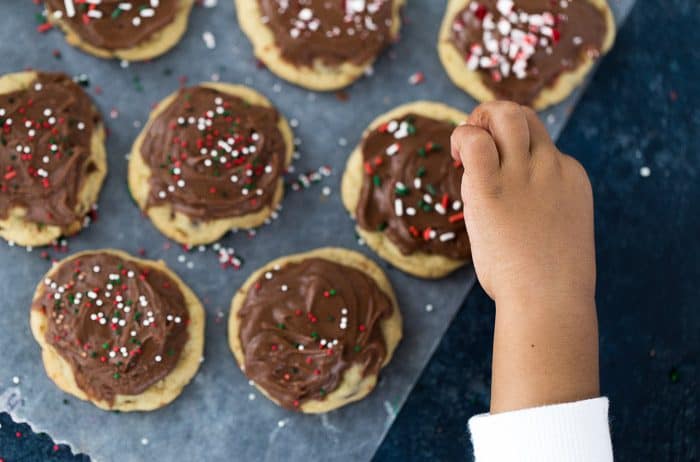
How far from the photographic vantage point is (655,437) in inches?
110

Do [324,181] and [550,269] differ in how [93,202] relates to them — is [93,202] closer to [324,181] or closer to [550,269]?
[324,181]

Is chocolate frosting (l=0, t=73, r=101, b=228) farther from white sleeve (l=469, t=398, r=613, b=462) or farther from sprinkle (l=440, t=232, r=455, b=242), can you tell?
white sleeve (l=469, t=398, r=613, b=462)

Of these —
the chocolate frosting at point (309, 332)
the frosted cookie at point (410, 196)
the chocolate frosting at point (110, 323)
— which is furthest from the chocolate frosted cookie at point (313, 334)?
the chocolate frosting at point (110, 323)

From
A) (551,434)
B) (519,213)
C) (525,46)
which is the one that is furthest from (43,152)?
(551,434)

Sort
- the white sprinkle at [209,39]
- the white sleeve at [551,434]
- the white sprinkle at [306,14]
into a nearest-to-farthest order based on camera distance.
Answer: the white sleeve at [551,434], the white sprinkle at [306,14], the white sprinkle at [209,39]

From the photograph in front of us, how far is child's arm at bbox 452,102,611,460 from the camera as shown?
6.12 feet

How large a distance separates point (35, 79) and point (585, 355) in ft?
7.29

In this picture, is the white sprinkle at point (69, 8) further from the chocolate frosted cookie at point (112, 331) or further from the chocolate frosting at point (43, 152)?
the chocolate frosted cookie at point (112, 331)

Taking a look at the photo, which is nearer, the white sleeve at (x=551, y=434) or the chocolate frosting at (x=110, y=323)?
the white sleeve at (x=551, y=434)

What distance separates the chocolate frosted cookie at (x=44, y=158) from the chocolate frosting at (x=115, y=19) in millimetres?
209

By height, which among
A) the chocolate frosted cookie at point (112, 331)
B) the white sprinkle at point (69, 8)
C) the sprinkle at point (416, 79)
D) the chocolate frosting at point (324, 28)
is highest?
the chocolate frosting at point (324, 28)

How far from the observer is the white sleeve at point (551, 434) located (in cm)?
179

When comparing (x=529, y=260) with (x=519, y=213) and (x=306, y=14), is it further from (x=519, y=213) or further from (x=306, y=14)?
(x=306, y=14)

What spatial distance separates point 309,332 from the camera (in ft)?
8.64
